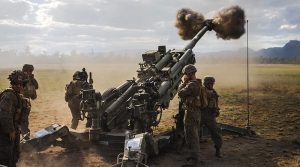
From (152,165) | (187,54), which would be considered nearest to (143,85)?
(152,165)

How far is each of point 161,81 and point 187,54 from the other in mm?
2134

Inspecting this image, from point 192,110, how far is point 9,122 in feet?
12.6

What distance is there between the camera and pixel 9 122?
648 centimetres

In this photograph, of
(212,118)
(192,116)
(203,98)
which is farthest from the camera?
(212,118)

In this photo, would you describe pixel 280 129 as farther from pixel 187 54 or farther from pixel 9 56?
pixel 9 56

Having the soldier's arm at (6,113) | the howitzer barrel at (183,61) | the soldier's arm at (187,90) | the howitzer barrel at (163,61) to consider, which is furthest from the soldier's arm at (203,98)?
the soldier's arm at (6,113)

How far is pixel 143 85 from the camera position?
9805 mm

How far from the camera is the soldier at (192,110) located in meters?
8.77

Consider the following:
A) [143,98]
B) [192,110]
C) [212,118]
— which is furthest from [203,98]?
[143,98]

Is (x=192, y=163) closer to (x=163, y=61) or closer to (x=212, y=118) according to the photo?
(x=212, y=118)

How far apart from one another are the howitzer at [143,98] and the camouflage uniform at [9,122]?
8.86ft

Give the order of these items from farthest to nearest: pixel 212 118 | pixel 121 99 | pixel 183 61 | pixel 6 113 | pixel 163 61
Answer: pixel 183 61, pixel 163 61, pixel 121 99, pixel 212 118, pixel 6 113

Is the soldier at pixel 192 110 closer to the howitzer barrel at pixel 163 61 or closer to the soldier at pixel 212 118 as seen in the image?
the soldier at pixel 212 118

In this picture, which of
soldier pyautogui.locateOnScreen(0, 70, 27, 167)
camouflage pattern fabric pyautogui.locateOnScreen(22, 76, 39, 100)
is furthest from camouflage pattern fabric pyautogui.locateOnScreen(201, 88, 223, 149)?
camouflage pattern fabric pyautogui.locateOnScreen(22, 76, 39, 100)
